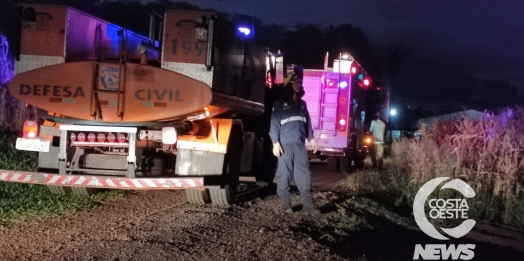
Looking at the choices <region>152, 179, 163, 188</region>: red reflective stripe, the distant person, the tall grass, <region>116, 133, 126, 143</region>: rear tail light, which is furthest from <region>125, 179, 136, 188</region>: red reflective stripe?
the distant person

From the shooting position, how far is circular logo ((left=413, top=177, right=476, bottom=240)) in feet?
26.6

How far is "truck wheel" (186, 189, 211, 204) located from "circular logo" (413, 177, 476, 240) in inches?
127

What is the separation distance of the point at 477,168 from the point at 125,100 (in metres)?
6.64

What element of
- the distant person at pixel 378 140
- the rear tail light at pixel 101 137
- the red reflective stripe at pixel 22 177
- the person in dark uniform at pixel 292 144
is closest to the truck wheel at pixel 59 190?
the red reflective stripe at pixel 22 177

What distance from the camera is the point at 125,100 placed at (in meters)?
6.98

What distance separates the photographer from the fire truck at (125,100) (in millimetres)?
6871

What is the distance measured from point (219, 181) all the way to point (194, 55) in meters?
1.76

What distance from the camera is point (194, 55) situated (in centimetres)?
686

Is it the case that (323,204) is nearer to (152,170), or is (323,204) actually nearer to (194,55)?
A: (152,170)

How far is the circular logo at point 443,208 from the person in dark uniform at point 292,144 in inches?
73.4

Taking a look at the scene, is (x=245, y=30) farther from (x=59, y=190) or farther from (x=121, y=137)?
(x=59, y=190)

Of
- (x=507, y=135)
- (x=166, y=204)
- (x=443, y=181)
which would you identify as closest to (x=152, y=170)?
(x=166, y=204)

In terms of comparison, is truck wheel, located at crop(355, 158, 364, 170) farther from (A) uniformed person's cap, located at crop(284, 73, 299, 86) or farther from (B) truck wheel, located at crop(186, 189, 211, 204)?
(B) truck wheel, located at crop(186, 189, 211, 204)

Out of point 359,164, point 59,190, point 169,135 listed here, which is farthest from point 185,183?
point 359,164
